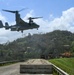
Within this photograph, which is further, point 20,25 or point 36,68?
point 20,25

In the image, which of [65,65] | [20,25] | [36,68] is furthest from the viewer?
[65,65]

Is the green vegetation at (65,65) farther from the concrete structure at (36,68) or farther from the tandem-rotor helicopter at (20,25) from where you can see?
the tandem-rotor helicopter at (20,25)

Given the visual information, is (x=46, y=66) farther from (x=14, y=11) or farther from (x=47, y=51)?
Result: (x=47, y=51)

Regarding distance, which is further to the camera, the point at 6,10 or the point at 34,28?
the point at 34,28

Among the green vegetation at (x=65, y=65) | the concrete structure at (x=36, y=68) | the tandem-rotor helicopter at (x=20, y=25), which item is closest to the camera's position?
the concrete structure at (x=36, y=68)

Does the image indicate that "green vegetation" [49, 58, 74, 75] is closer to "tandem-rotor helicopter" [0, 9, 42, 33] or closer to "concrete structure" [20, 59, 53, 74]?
"concrete structure" [20, 59, 53, 74]

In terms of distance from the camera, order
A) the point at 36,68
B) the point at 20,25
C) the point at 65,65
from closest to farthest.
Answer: the point at 36,68, the point at 20,25, the point at 65,65

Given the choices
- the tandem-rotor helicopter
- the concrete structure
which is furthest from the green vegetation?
the tandem-rotor helicopter

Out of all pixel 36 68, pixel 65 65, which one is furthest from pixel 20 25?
pixel 65 65

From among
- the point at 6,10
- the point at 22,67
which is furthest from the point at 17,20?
the point at 22,67

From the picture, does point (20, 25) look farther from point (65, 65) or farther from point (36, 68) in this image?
point (65, 65)

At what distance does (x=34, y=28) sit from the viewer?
38562mm

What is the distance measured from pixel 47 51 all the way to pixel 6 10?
166 m

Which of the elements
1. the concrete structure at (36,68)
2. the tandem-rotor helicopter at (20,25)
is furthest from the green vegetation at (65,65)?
the tandem-rotor helicopter at (20,25)
